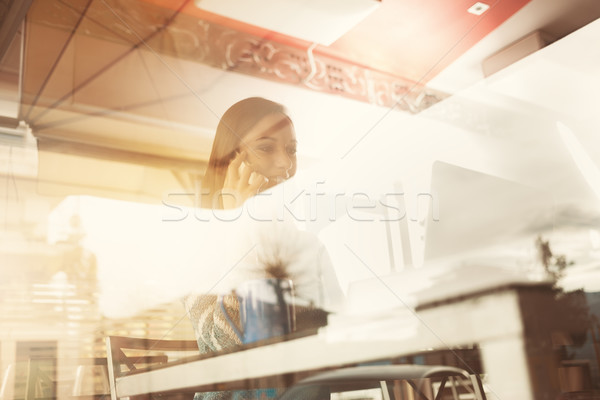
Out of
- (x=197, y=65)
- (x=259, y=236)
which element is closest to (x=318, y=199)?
(x=259, y=236)

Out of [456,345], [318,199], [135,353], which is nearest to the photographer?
[456,345]

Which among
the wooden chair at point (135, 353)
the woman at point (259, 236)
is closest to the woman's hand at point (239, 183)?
the woman at point (259, 236)

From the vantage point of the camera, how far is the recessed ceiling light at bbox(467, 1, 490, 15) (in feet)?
1.34

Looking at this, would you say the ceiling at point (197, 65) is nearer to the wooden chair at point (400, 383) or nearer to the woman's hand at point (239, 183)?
the woman's hand at point (239, 183)

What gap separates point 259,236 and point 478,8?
28cm

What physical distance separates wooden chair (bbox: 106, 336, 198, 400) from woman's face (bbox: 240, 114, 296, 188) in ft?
0.63

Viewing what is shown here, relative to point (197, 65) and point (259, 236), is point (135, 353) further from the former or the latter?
point (197, 65)

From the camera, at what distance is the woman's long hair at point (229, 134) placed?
0.45 m

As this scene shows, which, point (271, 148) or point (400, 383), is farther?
point (271, 148)

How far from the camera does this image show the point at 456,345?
202mm

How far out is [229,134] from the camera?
0.47 m

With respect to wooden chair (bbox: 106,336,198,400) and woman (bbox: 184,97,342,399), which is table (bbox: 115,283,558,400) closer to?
woman (bbox: 184,97,342,399)

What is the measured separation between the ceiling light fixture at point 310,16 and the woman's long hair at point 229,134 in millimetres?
149

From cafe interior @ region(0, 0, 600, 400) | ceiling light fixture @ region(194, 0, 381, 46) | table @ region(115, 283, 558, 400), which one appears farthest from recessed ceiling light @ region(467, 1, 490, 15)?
table @ region(115, 283, 558, 400)
